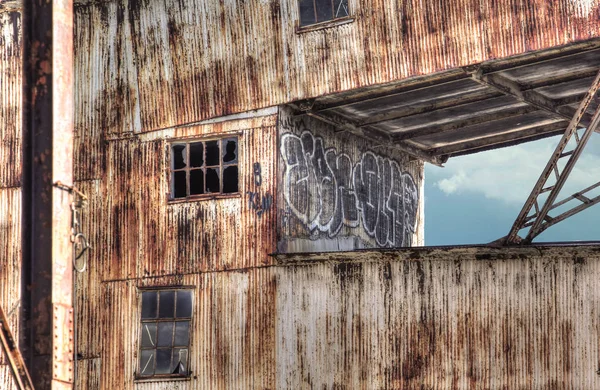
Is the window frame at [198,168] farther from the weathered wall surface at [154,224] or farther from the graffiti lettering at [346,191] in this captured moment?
the graffiti lettering at [346,191]

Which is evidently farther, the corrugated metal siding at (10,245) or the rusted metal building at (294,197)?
the corrugated metal siding at (10,245)

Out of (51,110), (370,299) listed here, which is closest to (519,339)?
(370,299)

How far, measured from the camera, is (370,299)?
21375 millimetres

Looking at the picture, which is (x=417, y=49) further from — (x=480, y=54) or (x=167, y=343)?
(x=167, y=343)

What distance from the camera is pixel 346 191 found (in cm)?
2586

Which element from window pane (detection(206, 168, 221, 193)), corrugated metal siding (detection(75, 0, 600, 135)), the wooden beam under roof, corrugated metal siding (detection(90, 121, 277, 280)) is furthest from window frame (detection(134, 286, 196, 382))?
the wooden beam under roof

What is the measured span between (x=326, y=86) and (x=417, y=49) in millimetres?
2231

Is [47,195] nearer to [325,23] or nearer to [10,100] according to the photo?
[325,23]

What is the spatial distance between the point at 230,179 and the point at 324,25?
161 inches

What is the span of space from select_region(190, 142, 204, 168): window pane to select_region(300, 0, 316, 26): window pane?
3.72 meters

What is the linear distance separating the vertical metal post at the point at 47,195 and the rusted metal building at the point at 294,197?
8179 mm

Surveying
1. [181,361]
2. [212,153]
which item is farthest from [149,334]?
[212,153]

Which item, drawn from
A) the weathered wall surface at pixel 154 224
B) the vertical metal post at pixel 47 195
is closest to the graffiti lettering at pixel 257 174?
the weathered wall surface at pixel 154 224

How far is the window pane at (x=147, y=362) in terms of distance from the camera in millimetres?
23141
